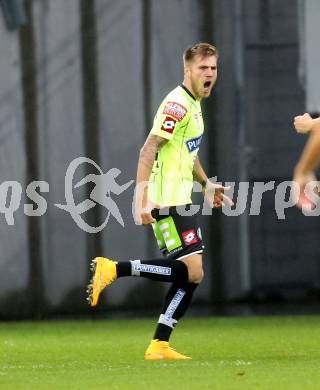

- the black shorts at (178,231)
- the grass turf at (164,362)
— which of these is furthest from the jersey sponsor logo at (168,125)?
the grass turf at (164,362)

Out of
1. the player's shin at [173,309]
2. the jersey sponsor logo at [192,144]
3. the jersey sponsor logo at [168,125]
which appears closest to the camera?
the jersey sponsor logo at [168,125]

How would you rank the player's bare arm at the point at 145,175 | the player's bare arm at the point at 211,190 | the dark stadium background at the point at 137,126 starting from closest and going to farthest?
the player's bare arm at the point at 145,175 → the player's bare arm at the point at 211,190 → the dark stadium background at the point at 137,126

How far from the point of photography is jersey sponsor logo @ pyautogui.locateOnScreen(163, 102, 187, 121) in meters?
7.77

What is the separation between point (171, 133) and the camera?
7.77 metres

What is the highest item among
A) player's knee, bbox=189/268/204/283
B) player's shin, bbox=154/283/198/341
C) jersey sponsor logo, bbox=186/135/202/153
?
jersey sponsor logo, bbox=186/135/202/153

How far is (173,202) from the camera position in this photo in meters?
7.90

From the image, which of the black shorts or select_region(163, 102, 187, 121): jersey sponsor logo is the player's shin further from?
select_region(163, 102, 187, 121): jersey sponsor logo

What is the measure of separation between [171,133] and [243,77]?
3.78 m

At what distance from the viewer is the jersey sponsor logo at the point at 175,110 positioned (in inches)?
306

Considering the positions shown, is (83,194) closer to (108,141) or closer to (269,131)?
(108,141)

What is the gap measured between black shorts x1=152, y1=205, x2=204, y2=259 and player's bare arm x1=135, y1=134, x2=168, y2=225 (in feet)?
0.39

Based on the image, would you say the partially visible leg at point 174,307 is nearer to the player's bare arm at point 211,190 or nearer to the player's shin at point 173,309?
the player's shin at point 173,309

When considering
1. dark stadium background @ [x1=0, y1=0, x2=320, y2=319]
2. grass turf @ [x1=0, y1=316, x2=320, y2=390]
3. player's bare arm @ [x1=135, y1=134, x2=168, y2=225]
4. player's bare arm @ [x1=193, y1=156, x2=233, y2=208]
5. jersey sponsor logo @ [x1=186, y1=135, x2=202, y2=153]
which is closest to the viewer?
grass turf @ [x1=0, y1=316, x2=320, y2=390]

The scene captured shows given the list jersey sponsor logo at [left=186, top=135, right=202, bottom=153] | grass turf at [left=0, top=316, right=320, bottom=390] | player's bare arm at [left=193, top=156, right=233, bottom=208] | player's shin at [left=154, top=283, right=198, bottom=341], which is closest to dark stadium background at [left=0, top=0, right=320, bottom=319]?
grass turf at [left=0, top=316, right=320, bottom=390]
